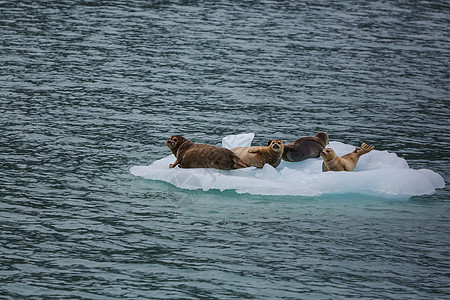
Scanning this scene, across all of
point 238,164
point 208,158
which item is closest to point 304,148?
point 238,164

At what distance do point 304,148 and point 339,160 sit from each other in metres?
1.02

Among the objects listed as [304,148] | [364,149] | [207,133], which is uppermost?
Result: [364,149]

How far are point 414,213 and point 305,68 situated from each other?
12437 millimetres

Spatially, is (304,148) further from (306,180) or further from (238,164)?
(238,164)

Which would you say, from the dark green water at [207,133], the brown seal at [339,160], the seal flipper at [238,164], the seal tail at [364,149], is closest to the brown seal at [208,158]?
the seal flipper at [238,164]

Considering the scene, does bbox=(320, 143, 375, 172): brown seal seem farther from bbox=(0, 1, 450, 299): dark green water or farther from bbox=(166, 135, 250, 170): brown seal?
bbox=(166, 135, 250, 170): brown seal

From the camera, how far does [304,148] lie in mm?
14742

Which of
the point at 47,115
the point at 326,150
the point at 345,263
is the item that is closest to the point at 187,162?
the point at 326,150

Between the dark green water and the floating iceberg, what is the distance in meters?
0.18

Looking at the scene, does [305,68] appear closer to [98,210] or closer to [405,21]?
[405,21]

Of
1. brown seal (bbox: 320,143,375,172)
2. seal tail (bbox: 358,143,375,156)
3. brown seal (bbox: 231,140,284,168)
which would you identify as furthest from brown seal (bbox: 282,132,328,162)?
seal tail (bbox: 358,143,375,156)

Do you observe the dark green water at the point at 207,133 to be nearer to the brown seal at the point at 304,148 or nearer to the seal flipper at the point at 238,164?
the seal flipper at the point at 238,164

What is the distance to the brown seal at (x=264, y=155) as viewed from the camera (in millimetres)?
13845

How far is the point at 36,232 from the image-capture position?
Answer: 38.1 ft
